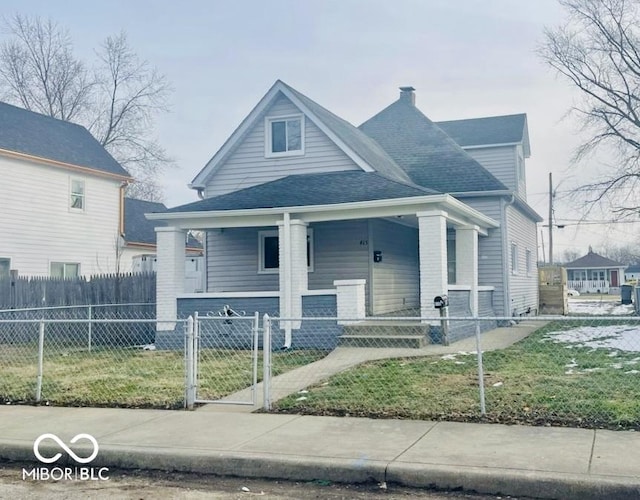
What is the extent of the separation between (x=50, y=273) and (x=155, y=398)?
46.1 feet

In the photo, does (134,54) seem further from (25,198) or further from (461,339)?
(461,339)

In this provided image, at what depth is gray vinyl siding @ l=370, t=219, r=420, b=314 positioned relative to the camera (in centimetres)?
1574

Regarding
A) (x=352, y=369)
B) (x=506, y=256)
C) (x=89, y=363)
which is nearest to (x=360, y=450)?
(x=352, y=369)

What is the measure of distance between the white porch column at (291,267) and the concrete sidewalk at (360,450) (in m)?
6.38

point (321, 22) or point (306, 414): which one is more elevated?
point (321, 22)

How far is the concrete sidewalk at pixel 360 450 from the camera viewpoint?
482 centimetres

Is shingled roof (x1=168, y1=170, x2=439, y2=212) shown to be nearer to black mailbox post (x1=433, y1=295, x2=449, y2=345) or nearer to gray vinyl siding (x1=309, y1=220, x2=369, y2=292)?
gray vinyl siding (x1=309, y1=220, x2=369, y2=292)

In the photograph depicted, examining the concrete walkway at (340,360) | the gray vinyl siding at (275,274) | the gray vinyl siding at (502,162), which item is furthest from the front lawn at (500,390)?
the gray vinyl siding at (502,162)

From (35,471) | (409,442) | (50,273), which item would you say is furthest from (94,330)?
(409,442)

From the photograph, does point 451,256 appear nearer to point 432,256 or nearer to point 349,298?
point 432,256

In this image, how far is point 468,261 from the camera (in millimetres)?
15539

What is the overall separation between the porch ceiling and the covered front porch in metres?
→ 0.02

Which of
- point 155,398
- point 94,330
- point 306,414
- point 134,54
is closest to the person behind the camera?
point 306,414

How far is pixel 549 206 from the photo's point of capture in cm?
4159
